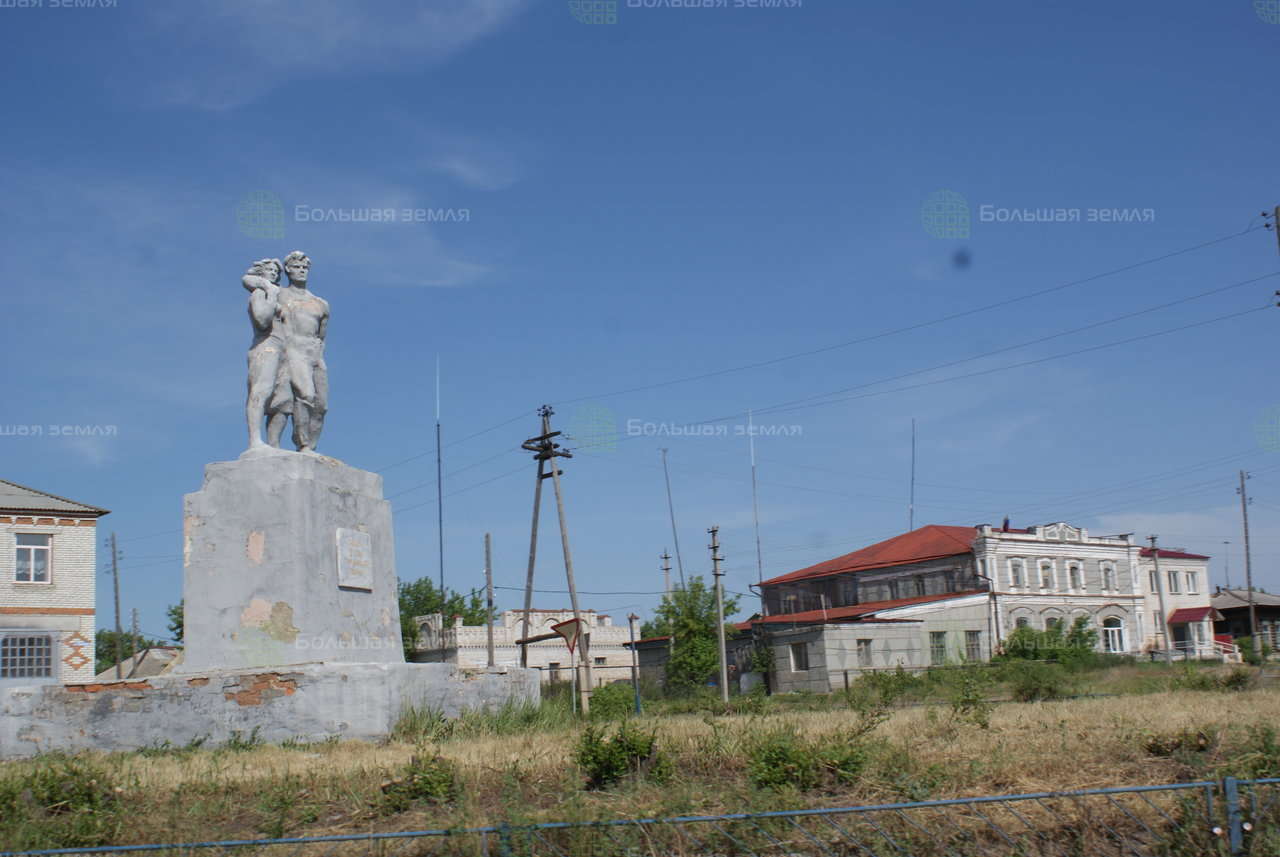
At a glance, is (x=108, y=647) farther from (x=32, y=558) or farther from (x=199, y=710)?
(x=199, y=710)

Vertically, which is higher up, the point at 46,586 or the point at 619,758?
the point at 46,586

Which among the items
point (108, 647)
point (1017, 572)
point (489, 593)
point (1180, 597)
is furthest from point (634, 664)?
point (108, 647)

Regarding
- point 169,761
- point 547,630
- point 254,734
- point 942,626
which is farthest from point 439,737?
point 547,630

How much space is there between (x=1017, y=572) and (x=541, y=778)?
49848 millimetres

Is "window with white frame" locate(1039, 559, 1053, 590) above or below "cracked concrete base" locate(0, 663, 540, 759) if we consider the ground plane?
above

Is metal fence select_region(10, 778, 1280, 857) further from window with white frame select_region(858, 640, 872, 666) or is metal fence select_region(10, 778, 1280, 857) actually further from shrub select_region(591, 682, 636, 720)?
window with white frame select_region(858, 640, 872, 666)

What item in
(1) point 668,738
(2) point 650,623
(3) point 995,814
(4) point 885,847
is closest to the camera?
(4) point 885,847

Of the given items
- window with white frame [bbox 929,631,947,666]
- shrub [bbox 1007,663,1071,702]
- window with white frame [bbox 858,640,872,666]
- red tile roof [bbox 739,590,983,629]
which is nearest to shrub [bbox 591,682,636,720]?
shrub [bbox 1007,663,1071,702]

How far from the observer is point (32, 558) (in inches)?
1363

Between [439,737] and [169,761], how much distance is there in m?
2.63

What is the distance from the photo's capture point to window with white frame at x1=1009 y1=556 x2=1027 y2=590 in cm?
5453

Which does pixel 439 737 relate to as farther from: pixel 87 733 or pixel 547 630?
pixel 547 630

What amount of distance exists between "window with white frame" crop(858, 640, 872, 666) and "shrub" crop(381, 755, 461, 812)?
1433 inches

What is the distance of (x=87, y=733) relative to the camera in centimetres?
1185
